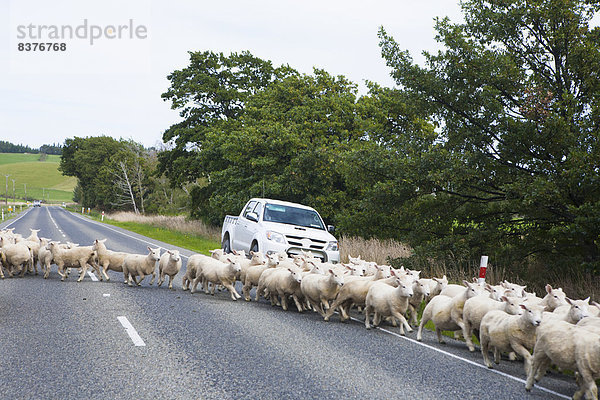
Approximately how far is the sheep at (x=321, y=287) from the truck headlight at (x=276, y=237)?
4462 mm

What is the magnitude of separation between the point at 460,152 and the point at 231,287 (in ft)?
25.5

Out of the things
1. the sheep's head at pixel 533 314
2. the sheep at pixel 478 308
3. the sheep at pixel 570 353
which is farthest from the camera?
the sheep at pixel 478 308

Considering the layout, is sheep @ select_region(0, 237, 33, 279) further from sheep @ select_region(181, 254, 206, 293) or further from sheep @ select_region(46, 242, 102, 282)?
sheep @ select_region(181, 254, 206, 293)

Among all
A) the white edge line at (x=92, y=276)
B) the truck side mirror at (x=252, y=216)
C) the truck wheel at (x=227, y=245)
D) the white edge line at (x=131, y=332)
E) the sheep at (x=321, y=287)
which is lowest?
the white edge line at (x=92, y=276)

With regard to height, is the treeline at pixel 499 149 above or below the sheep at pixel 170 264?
above

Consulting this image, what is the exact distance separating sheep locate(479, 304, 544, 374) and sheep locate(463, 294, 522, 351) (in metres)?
0.30

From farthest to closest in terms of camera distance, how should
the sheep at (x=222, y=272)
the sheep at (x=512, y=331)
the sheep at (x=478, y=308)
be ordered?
the sheep at (x=222, y=272) → the sheep at (x=478, y=308) → the sheep at (x=512, y=331)

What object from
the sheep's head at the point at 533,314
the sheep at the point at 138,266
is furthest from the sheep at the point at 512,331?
the sheep at the point at 138,266

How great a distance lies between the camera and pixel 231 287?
12.0 m

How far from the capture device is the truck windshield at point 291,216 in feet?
53.8

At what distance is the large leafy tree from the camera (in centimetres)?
1295

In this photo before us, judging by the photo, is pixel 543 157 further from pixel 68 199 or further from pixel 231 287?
pixel 68 199

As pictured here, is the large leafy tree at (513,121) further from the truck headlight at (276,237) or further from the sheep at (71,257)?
the sheep at (71,257)

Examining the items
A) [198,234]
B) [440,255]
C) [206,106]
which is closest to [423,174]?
[440,255]
